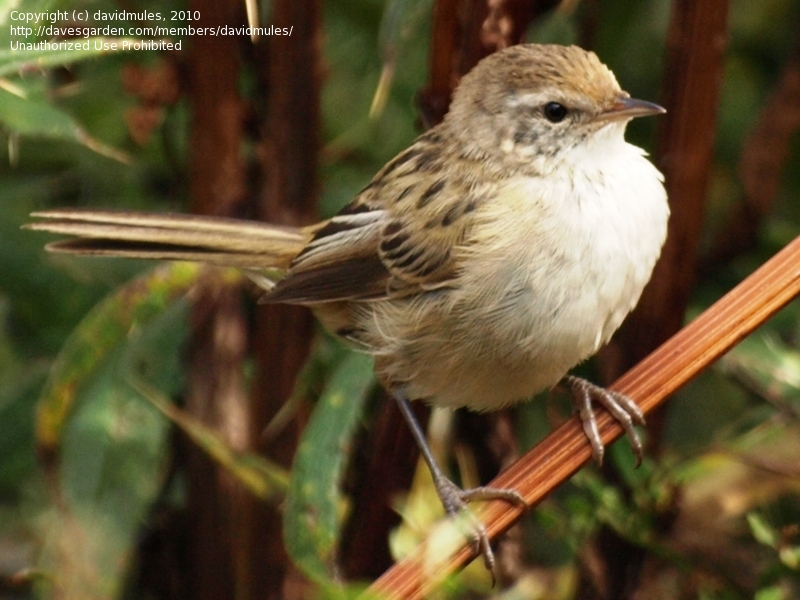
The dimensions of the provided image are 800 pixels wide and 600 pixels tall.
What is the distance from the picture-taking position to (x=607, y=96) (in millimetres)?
2641

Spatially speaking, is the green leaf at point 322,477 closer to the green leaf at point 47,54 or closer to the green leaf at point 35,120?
the green leaf at point 35,120

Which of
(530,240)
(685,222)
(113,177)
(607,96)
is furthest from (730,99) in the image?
(113,177)

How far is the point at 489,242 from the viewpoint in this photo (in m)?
2.61

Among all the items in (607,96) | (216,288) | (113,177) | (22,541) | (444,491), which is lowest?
(22,541)

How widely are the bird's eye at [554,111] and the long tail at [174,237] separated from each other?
734 mm

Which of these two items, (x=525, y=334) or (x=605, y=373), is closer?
(x=525, y=334)

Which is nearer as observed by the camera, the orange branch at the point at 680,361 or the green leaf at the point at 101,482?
the orange branch at the point at 680,361

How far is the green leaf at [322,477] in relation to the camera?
2.48 meters

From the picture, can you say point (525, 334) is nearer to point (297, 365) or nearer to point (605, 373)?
point (605, 373)

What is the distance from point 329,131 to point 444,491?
4.69ft

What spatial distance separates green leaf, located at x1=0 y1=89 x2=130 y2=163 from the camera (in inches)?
94.4

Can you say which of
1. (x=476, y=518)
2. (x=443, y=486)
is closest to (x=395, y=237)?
(x=443, y=486)

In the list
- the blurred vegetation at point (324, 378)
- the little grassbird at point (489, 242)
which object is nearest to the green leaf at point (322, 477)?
the blurred vegetation at point (324, 378)

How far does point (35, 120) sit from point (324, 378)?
1.10 meters
